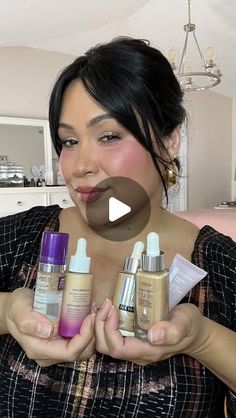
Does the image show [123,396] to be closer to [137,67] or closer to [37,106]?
[137,67]

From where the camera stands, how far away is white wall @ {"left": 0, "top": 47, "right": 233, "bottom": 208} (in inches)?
110

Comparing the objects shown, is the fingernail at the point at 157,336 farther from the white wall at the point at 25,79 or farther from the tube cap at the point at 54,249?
the white wall at the point at 25,79

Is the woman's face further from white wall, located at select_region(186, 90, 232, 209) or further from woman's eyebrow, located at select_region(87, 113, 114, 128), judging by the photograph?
white wall, located at select_region(186, 90, 232, 209)

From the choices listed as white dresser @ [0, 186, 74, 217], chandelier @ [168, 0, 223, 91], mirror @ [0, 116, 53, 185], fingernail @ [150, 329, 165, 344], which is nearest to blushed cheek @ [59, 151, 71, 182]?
fingernail @ [150, 329, 165, 344]

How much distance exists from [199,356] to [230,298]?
0.11m

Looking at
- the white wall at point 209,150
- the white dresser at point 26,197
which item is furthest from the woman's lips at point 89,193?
the white wall at point 209,150

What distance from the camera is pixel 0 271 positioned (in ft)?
1.89

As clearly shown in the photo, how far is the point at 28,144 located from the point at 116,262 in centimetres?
243

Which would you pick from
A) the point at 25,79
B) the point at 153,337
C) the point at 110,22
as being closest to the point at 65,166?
the point at 153,337

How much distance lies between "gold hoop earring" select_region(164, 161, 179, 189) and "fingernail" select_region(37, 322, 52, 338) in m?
0.30

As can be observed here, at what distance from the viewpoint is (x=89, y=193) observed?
0.51 meters

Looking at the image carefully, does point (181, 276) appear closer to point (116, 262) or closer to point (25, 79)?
point (116, 262)

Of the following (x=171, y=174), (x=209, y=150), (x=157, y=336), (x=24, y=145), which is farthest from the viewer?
(x=209, y=150)

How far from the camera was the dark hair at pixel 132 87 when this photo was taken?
0.49 metres
